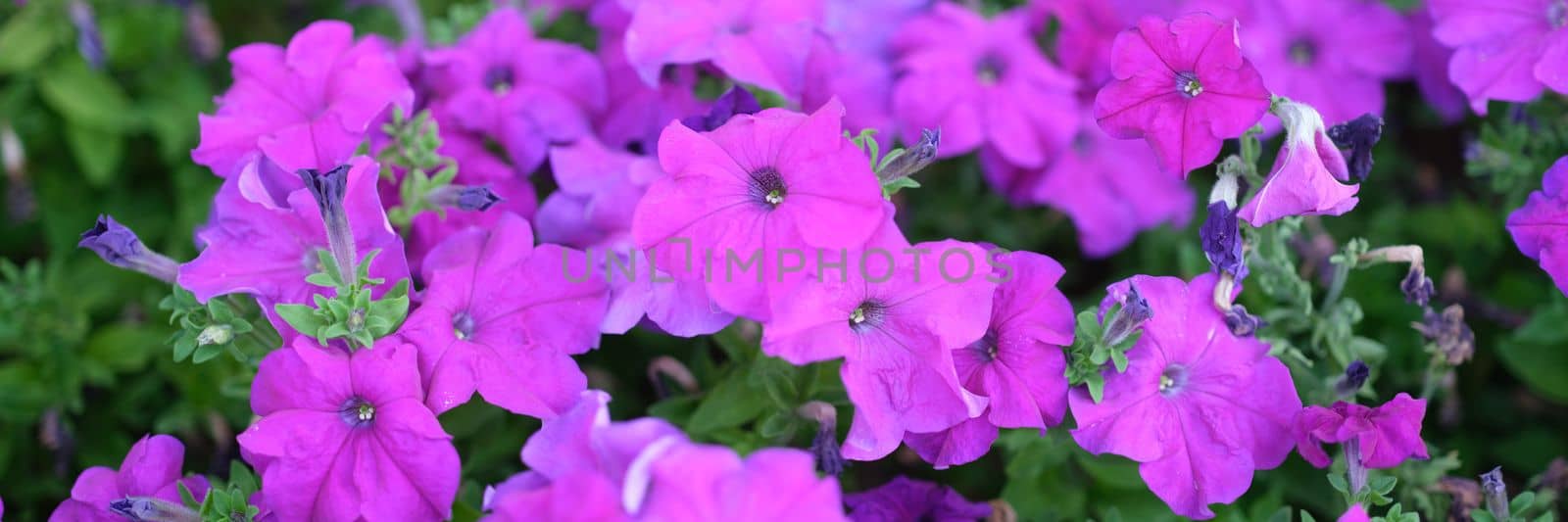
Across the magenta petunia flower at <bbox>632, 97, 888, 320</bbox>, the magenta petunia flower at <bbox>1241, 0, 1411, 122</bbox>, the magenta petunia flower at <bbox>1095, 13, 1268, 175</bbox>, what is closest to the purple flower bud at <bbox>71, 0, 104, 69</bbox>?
the magenta petunia flower at <bbox>632, 97, 888, 320</bbox>

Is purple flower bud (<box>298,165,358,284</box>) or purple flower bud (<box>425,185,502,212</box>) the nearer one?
purple flower bud (<box>298,165,358,284</box>)

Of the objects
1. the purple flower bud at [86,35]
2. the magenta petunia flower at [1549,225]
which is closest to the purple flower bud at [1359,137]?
the magenta petunia flower at [1549,225]

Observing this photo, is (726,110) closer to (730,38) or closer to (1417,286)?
(730,38)

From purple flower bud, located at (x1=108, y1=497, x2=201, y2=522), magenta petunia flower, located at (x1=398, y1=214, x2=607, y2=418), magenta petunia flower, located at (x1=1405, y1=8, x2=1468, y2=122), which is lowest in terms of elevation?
magenta petunia flower, located at (x1=1405, y1=8, x2=1468, y2=122)

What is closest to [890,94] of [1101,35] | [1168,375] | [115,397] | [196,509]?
[1101,35]

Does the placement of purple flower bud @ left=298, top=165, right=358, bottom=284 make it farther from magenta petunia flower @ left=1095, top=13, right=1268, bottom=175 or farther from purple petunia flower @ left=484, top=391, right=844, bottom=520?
magenta petunia flower @ left=1095, top=13, right=1268, bottom=175

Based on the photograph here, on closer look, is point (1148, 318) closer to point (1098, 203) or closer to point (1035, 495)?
point (1035, 495)

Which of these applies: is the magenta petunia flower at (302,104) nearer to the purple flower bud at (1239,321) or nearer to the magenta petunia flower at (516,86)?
the magenta petunia flower at (516,86)
